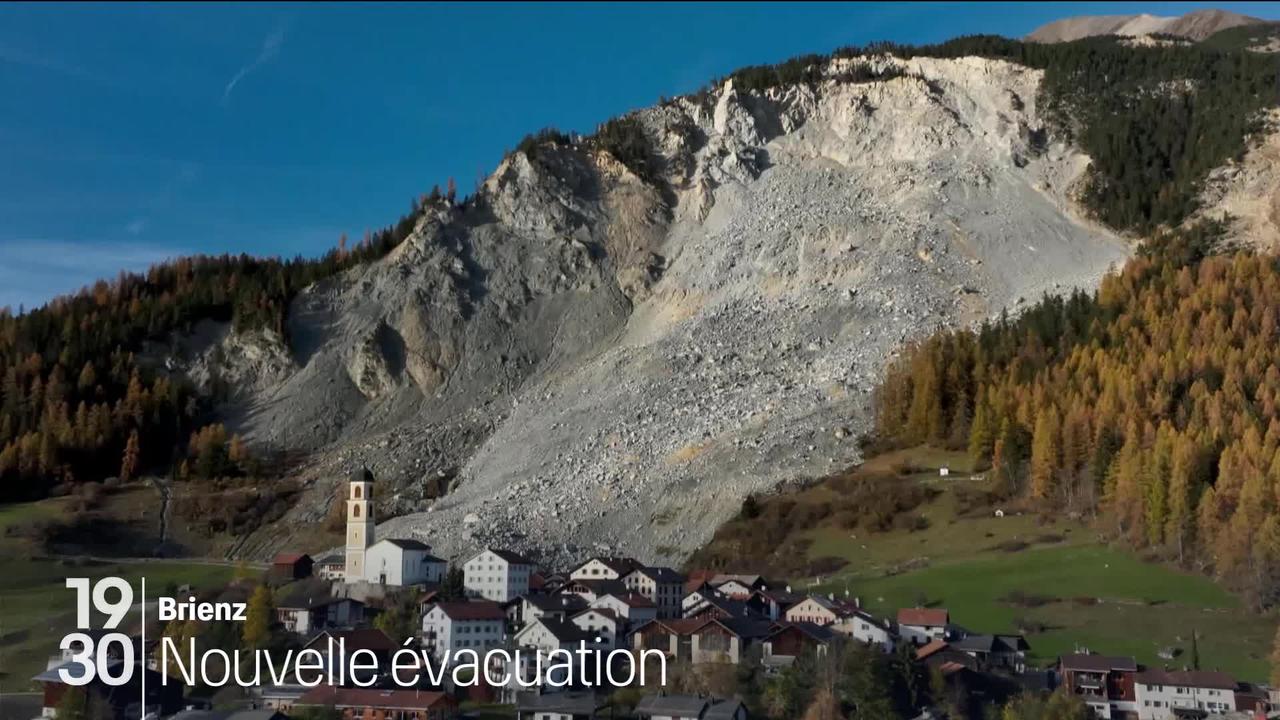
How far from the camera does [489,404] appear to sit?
122 meters

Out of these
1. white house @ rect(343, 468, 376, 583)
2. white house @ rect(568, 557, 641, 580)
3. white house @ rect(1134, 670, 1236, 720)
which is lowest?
white house @ rect(1134, 670, 1236, 720)

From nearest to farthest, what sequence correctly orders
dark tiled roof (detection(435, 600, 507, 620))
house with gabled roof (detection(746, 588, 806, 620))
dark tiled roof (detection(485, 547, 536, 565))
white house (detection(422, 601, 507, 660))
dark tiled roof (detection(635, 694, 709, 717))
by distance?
dark tiled roof (detection(635, 694, 709, 717))
white house (detection(422, 601, 507, 660))
dark tiled roof (detection(435, 600, 507, 620))
house with gabled roof (detection(746, 588, 806, 620))
dark tiled roof (detection(485, 547, 536, 565))

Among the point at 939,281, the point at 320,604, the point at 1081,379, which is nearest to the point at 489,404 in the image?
the point at 939,281

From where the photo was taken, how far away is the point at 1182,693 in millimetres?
52250

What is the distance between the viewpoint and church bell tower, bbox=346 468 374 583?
73.8 meters

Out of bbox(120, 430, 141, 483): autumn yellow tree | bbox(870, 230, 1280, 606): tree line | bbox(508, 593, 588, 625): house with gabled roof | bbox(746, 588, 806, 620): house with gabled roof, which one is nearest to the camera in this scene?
bbox(508, 593, 588, 625): house with gabled roof

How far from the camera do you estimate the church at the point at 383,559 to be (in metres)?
71.6

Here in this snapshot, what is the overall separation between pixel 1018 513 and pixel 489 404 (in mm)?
52105

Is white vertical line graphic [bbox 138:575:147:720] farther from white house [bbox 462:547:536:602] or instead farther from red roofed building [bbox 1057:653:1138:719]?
red roofed building [bbox 1057:653:1138:719]

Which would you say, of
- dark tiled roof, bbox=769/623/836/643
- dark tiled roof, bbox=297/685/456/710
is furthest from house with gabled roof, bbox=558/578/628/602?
dark tiled roof, bbox=297/685/456/710

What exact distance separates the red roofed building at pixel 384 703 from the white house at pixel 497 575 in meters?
18.6

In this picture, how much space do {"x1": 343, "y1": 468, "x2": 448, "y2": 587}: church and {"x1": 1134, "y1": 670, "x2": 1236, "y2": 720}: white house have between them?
34657 millimetres

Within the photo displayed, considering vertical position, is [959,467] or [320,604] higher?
[959,467]

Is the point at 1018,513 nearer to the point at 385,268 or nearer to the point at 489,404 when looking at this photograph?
the point at 489,404
